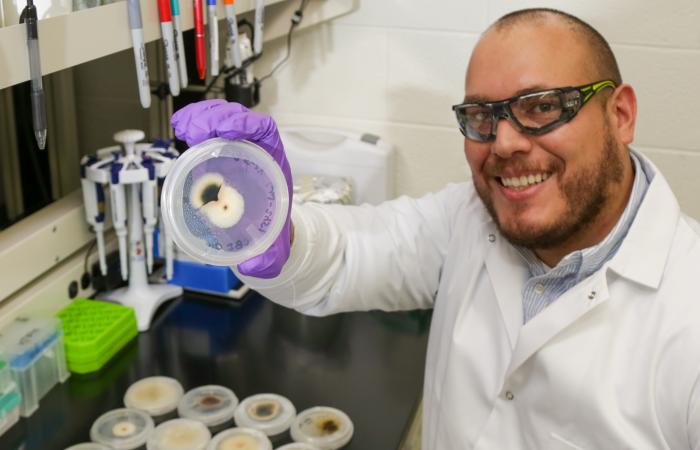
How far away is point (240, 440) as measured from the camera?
4.64 ft

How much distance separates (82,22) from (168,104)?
932 millimetres

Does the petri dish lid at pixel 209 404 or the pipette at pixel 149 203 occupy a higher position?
the pipette at pixel 149 203

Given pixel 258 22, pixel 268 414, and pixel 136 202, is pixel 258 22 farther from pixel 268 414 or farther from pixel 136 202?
pixel 268 414

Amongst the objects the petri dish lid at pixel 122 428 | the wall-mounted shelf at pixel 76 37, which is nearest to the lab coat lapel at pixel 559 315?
the petri dish lid at pixel 122 428

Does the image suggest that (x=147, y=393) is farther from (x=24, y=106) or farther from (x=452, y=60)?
(x=452, y=60)

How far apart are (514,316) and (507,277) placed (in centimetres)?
8

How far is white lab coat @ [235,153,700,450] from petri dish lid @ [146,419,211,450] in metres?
0.28

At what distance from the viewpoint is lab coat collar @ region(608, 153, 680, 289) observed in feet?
3.96

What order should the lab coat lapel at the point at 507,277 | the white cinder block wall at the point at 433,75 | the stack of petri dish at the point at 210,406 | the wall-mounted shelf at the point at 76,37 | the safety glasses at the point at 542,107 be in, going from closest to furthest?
the wall-mounted shelf at the point at 76,37, the safety glasses at the point at 542,107, the lab coat lapel at the point at 507,277, the stack of petri dish at the point at 210,406, the white cinder block wall at the point at 433,75

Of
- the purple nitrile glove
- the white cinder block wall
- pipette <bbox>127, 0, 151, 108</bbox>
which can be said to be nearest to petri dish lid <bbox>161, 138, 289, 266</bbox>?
the purple nitrile glove

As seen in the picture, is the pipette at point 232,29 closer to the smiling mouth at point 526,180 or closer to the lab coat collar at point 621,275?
the smiling mouth at point 526,180

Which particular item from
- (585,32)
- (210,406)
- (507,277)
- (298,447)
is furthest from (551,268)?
(210,406)

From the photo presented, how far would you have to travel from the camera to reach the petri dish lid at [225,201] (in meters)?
1.14

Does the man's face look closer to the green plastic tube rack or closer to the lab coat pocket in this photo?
the lab coat pocket
